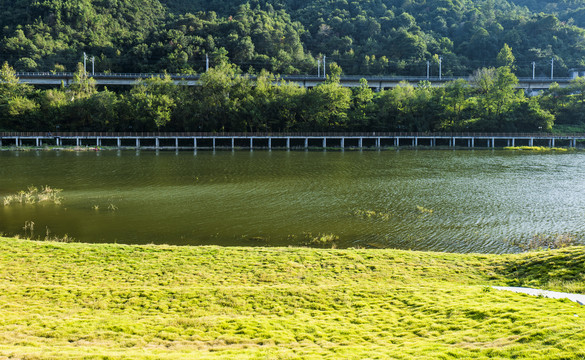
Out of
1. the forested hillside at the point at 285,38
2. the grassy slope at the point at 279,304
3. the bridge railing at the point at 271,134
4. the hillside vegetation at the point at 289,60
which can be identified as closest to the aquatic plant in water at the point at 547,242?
the grassy slope at the point at 279,304

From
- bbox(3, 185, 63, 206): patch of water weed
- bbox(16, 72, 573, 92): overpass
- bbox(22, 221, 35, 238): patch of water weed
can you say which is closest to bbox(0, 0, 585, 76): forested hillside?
bbox(16, 72, 573, 92): overpass

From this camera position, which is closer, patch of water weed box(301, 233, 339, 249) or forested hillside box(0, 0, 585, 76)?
patch of water weed box(301, 233, 339, 249)

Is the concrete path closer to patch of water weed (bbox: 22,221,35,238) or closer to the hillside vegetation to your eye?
patch of water weed (bbox: 22,221,35,238)

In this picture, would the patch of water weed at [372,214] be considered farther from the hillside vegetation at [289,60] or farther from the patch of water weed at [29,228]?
the hillside vegetation at [289,60]

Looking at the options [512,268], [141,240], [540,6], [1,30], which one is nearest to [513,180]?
[512,268]

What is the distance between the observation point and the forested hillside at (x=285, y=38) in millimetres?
107438

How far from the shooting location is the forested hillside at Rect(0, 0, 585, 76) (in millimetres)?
107438

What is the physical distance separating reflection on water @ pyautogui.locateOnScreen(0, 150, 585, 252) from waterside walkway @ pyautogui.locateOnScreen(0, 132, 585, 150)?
34867mm

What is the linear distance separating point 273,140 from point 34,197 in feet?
169

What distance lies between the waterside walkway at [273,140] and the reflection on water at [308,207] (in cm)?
3487

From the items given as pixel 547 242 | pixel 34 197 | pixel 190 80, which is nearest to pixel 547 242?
pixel 547 242

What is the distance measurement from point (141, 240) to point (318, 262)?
7449 mm

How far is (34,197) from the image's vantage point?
2303 centimetres

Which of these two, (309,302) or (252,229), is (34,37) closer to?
(252,229)
